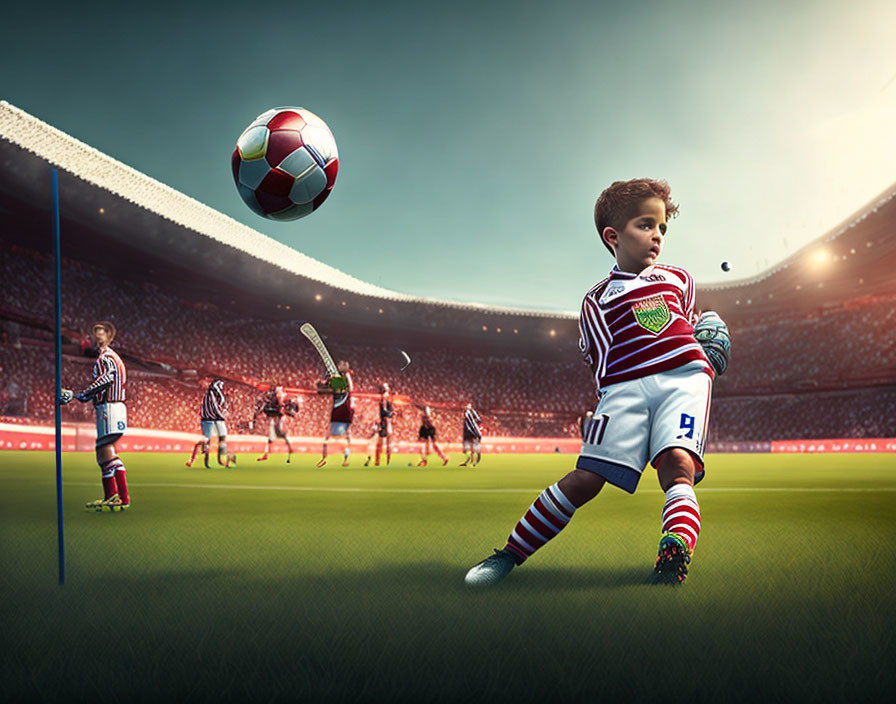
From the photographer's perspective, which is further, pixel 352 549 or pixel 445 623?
pixel 352 549

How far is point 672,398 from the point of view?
275 centimetres

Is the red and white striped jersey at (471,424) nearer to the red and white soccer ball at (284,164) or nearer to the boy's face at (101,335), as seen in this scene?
the boy's face at (101,335)

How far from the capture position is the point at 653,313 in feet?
9.39

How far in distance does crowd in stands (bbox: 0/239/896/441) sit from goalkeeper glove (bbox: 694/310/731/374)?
72.0 feet

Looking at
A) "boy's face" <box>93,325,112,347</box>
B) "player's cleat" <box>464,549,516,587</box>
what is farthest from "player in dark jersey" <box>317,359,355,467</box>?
"player's cleat" <box>464,549,516,587</box>

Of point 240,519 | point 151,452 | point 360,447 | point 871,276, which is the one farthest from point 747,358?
point 240,519

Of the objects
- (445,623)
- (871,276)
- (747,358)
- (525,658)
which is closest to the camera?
(525,658)

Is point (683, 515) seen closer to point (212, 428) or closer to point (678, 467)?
point (678, 467)

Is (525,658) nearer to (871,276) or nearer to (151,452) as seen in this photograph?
(151,452)

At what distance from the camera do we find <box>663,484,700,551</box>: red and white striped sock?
8.69ft

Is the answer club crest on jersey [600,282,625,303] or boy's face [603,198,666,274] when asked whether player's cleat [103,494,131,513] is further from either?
boy's face [603,198,666,274]

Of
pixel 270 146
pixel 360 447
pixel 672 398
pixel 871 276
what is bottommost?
pixel 360 447

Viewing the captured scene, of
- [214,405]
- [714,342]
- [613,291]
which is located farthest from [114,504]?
[214,405]

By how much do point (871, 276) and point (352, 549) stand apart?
34034 mm
